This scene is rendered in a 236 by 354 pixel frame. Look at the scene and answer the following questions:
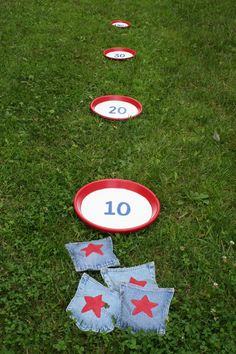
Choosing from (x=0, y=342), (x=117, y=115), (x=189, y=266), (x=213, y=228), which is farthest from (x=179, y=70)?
(x=0, y=342)

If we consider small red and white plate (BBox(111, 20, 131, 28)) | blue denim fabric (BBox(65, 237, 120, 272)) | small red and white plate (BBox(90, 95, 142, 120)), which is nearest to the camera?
blue denim fabric (BBox(65, 237, 120, 272))

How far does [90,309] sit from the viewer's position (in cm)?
240

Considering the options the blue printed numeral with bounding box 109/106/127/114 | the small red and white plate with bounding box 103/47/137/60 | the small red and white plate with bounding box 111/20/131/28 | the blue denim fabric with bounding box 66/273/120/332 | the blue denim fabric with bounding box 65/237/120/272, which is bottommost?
the blue denim fabric with bounding box 66/273/120/332

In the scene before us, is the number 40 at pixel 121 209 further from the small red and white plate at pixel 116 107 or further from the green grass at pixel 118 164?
the small red and white plate at pixel 116 107

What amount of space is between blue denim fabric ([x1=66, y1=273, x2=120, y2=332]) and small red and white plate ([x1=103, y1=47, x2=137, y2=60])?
377cm

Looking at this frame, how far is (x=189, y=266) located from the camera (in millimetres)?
2736

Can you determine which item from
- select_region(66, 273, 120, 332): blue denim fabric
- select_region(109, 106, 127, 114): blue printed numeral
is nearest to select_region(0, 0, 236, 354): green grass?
select_region(66, 273, 120, 332): blue denim fabric

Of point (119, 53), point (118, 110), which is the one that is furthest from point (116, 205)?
point (119, 53)

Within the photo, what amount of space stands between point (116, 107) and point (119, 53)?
1.62 metres

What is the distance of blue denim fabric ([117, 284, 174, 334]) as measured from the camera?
7.64 ft

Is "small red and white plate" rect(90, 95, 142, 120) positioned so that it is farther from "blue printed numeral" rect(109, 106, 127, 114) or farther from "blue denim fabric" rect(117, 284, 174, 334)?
"blue denim fabric" rect(117, 284, 174, 334)

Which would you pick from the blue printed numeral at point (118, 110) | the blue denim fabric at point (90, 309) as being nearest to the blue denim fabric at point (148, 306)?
the blue denim fabric at point (90, 309)

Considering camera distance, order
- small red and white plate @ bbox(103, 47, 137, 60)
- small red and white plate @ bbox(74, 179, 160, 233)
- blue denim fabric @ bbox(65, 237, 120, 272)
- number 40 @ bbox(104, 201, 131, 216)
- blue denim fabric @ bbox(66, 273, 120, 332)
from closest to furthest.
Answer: blue denim fabric @ bbox(66, 273, 120, 332) → blue denim fabric @ bbox(65, 237, 120, 272) → small red and white plate @ bbox(74, 179, 160, 233) → number 40 @ bbox(104, 201, 131, 216) → small red and white plate @ bbox(103, 47, 137, 60)

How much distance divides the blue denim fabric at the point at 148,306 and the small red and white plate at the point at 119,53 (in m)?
3.82
